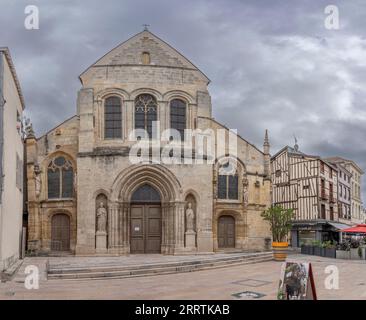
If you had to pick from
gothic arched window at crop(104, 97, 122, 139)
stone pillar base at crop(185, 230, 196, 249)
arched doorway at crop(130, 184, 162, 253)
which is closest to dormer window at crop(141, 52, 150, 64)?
gothic arched window at crop(104, 97, 122, 139)

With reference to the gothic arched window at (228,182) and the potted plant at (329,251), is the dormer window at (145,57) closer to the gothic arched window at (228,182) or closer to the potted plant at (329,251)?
the gothic arched window at (228,182)

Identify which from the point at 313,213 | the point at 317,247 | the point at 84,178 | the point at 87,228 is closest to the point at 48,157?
the point at 84,178

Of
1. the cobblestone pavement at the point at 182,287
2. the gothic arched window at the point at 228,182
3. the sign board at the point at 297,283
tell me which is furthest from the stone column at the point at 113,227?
the sign board at the point at 297,283

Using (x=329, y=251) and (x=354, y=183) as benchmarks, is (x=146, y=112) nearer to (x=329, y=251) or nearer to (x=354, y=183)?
(x=329, y=251)

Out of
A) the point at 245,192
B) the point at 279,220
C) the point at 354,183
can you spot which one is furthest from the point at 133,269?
the point at 354,183

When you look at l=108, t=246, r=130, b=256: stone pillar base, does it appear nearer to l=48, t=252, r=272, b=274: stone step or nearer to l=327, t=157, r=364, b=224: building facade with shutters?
l=48, t=252, r=272, b=274: stone step

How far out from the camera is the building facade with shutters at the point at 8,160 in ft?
45.4

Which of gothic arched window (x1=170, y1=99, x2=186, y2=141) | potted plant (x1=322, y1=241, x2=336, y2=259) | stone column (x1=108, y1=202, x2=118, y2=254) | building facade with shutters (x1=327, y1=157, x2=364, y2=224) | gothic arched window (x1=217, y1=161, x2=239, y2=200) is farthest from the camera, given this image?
building facade with shutters (x1=327, y1=157, x2=364, y2=224)

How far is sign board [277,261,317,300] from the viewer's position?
27.8 feet

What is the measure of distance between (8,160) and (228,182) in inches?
477

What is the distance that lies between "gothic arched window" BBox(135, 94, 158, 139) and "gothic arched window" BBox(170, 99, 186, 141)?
0.85 metres

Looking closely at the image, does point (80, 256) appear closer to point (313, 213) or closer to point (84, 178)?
point (84, 178)

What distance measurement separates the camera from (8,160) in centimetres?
1534

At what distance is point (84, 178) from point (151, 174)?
122 inches
